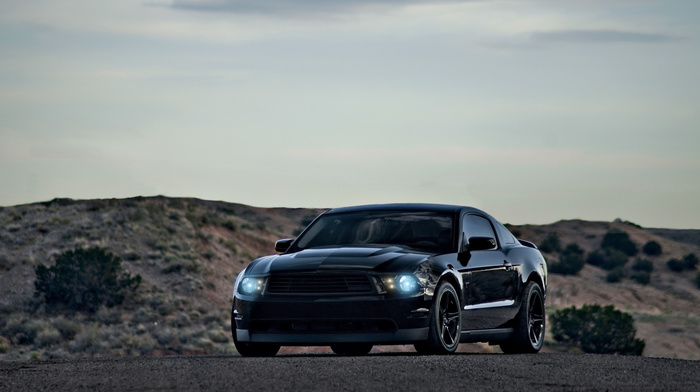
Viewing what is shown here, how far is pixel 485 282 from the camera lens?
12461mm

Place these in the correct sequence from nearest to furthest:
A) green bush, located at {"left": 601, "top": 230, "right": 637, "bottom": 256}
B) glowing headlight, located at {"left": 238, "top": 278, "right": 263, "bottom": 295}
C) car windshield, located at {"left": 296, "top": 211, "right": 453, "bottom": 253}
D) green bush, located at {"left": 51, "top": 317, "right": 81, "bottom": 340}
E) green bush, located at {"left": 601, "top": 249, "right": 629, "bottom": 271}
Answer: glowing headlight, located at {"left": 238, "top": 278, "right": 263, "bottom": 295} < car windshield, located at {"left": 296, "top": 211, "right": 453, "bottom": 253} < green bush, located at {"left": 51, "top": 317, "right": 81, "bottom": 340} < green bush, located at {"left": 601, "top": 249, "right": 629, "bottom": 271} < green bush, located at {"left": 601, "top": 230, "right": 637, "bottom": 256}

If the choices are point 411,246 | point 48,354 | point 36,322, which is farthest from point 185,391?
point 36,322

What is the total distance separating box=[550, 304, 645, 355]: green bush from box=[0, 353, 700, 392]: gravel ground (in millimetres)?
42373

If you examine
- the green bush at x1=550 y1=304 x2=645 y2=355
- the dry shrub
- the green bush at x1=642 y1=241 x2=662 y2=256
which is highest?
the green bush at x1=642 y1=241 x2=662 y2=256

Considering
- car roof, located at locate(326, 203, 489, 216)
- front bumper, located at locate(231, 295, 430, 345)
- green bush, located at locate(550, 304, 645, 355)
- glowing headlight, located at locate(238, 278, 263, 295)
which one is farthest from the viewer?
green bush, located at locate(550, 304, 645, 355)

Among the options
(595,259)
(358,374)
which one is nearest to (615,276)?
(595,259)

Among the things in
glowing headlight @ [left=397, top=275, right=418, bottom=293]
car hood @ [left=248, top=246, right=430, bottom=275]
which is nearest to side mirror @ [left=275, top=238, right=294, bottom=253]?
car hood @ [left=248, top=246, right=430, bottom=275]

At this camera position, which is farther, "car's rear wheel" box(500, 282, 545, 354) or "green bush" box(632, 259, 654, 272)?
"green bush" box(632, 259, 654, 272)

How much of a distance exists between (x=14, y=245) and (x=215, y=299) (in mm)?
11973

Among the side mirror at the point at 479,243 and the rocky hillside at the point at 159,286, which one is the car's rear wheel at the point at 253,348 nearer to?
the side mirror at the point at 479,243

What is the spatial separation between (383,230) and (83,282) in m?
36.1

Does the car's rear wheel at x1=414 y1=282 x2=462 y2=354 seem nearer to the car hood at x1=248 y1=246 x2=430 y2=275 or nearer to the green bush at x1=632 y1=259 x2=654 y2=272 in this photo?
the car hood at x1=248 y1=246 x2=430 y2=275

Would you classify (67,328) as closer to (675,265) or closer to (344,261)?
(344,261)

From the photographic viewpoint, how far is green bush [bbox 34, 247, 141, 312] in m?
46.1
